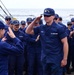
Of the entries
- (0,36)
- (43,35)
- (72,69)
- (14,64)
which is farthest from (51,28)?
(72,69)

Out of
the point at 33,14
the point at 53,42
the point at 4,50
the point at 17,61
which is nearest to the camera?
the point at 4,50

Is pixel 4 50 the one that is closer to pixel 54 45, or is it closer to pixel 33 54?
pixel 54 45

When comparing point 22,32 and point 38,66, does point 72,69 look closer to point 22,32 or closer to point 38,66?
point 38,66

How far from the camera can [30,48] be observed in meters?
7.06

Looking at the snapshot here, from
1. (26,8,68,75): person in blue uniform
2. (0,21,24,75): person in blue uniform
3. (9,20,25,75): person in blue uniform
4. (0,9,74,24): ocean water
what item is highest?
(0,21,24,75): person in blue uniform

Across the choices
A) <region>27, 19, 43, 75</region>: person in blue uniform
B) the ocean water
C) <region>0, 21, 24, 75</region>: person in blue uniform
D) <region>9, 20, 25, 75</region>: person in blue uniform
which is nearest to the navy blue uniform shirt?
<region>0, 21, 24, 75</region>: person in blue uniform

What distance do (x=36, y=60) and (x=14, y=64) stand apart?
1.80ft

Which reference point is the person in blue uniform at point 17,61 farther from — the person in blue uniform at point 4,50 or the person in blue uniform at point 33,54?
the person in blue uniform at point 4,50

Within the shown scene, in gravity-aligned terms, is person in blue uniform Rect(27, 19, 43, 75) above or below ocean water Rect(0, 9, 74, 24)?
above

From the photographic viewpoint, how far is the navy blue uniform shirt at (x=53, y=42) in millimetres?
5426

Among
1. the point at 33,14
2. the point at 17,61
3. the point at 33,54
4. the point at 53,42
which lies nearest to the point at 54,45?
the point at 53,42

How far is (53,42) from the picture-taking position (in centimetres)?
543

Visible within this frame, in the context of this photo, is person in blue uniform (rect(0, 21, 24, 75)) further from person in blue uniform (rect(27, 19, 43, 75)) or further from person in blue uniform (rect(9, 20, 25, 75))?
person in blue uniform (rect(27, 19, 43, 75))

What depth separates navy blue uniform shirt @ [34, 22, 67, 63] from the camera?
17.8ft
